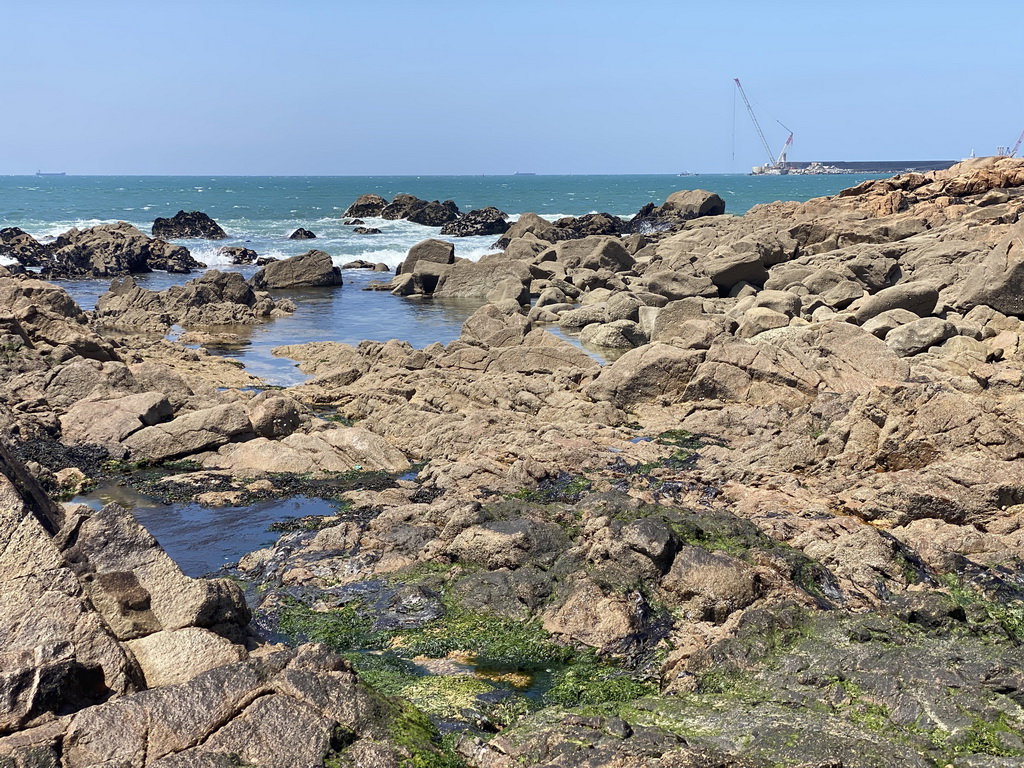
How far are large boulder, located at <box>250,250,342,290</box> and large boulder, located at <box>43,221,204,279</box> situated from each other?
9052 millimetres

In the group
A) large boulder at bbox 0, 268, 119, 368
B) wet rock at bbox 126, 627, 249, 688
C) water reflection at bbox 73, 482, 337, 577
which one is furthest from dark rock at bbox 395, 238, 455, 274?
wet rock at bbox 126, 627, 249, 688

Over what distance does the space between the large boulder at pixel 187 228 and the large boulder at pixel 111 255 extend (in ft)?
50.9

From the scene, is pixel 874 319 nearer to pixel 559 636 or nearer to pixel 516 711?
pixel 559 636

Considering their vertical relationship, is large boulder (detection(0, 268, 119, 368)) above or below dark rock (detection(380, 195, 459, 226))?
above

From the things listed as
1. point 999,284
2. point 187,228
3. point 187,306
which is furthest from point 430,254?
point 187,228

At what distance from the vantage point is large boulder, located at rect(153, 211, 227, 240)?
226 ft

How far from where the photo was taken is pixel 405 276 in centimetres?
4378

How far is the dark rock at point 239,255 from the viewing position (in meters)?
55.9

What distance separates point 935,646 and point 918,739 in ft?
5.50

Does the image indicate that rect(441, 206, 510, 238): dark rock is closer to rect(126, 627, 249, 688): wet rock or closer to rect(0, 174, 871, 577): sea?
rect(0, 174, 871, 577): sea

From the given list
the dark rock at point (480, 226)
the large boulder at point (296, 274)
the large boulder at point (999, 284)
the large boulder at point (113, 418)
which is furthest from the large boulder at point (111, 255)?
the large boulder at point (999, 284)

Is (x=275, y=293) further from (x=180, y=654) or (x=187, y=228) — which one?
(x=180, y=654)

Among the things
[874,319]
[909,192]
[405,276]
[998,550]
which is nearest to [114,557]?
[998,550]

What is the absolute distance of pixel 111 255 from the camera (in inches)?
1960
